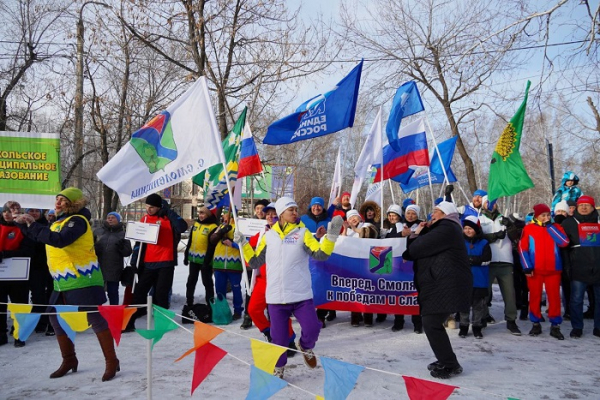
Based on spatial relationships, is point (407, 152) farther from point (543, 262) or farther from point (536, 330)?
point (536, 330)

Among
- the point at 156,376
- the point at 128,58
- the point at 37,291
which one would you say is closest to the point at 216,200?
the point at 37,291

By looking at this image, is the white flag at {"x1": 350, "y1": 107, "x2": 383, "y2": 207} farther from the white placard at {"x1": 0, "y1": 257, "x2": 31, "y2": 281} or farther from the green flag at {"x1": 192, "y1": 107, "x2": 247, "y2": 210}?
the white placard at {"x1": 0, "y1": 257, "x2": 31, "y2": 281}

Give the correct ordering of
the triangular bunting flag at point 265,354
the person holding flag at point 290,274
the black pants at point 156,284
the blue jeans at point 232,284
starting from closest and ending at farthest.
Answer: the triangular bunting flag at point 265,354 < the person holding flag at point 290,274 < the black pants at point 156,284 < the blue jeans at point 232,284

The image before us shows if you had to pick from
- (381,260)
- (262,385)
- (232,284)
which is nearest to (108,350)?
(262,385)

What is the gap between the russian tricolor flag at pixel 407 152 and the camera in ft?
32.2

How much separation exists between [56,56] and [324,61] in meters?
8.50

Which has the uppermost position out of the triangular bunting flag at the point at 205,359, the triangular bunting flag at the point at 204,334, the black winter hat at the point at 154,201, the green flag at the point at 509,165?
the green flag at the point at 509,165

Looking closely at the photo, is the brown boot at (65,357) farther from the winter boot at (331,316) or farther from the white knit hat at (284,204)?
the winter boot at (331,316)

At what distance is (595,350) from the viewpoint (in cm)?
640

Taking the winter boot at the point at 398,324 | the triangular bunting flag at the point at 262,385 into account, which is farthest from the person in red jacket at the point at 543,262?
the triangular bunting flag at the point at 262,385

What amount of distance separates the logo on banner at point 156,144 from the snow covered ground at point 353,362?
93.2 inches

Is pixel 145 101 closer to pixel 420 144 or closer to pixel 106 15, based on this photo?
pixel 106 15

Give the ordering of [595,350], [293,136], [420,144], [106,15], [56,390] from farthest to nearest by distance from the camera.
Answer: [106,15], [420,144], [293,136], [595,350], [56,390]

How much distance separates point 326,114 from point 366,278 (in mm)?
2691
